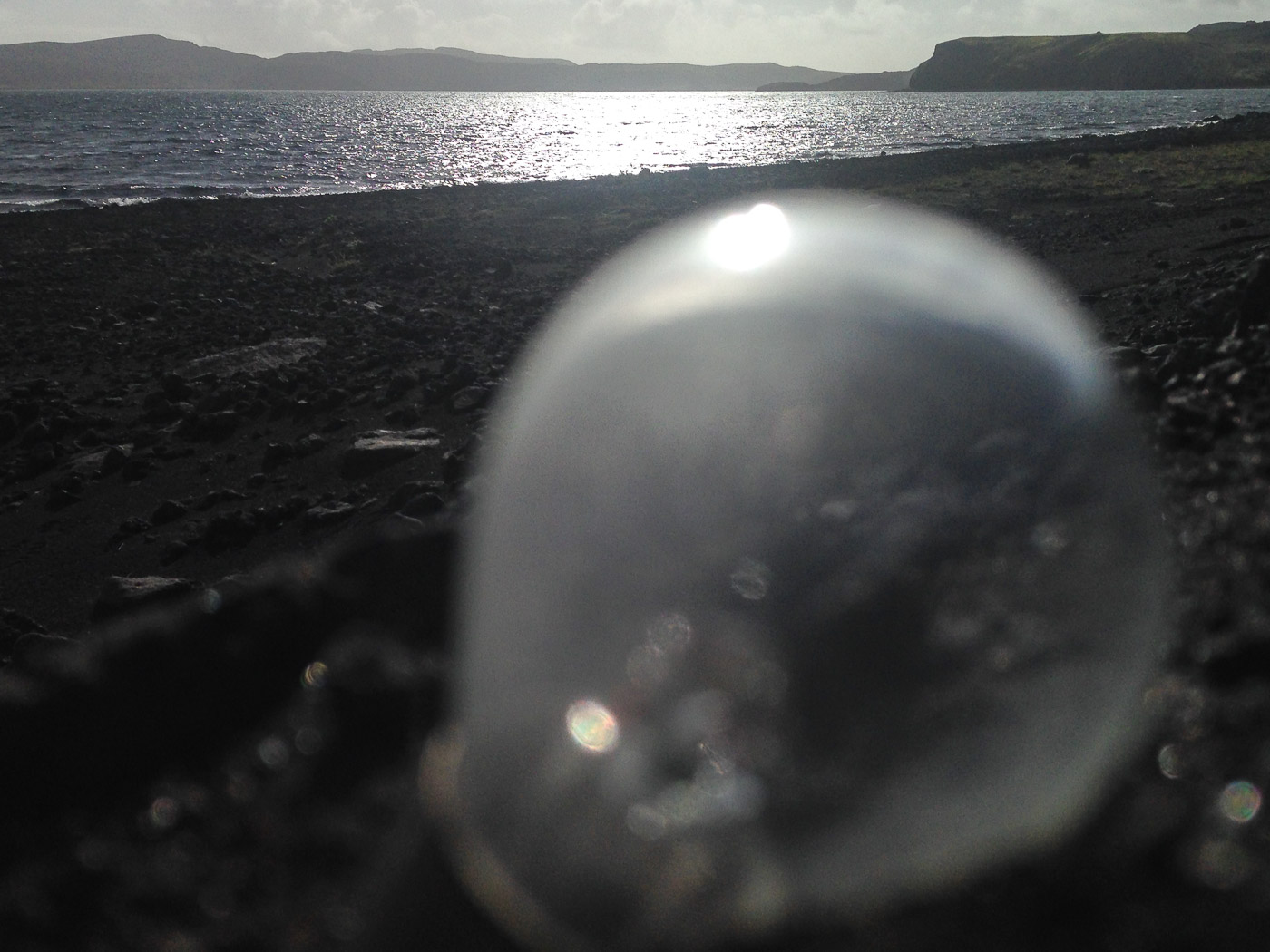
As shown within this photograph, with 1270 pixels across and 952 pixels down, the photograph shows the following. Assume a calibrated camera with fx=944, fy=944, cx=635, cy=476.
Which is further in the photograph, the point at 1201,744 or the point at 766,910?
the point at 1201,744

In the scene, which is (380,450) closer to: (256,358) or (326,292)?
(256,358)

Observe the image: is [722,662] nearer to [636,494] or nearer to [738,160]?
[636,494]

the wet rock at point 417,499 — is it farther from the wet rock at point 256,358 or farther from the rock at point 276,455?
the wet rock at point 256,358

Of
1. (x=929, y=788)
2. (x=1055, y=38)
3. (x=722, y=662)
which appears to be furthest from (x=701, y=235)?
(x=1055, y=38)

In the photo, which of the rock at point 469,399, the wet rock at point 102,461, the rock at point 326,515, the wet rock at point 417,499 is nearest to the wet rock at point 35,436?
the wet rock at point 102,461

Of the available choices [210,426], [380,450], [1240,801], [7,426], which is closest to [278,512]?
[380,450]
